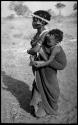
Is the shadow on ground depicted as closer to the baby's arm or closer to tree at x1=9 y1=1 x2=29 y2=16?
the baby's arm

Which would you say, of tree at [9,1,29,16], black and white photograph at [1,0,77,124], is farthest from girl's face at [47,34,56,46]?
tree at [9,1,29,16]

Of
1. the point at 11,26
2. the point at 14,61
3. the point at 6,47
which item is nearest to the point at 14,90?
the point at 14,61

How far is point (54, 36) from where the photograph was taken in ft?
16.5

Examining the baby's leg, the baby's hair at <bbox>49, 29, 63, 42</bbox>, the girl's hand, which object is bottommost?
the girl's hand

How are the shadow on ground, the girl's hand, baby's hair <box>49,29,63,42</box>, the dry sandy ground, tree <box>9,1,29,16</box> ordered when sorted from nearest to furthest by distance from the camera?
baby's hair <box>49,29,63,42</box> → the girl's hand → the dry sandy ground → the shadow on ground → tree <box>9,1,29,16</box>

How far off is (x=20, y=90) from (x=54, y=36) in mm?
2530

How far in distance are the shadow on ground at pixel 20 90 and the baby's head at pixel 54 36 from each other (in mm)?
1695

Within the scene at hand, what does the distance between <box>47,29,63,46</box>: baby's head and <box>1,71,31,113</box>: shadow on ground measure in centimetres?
169

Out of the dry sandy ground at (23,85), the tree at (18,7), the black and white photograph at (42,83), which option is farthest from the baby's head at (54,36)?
the tree at (18,7)

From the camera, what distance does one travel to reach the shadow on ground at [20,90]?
6.39m

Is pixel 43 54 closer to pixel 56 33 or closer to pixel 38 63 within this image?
pixel 38 63


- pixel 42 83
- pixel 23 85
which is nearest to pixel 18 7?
pixel 23 85

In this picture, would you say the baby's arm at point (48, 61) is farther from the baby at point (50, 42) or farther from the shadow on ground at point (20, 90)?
the shadow on ground at point (20, 90)

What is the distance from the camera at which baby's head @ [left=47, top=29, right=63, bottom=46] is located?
16.4 feet
